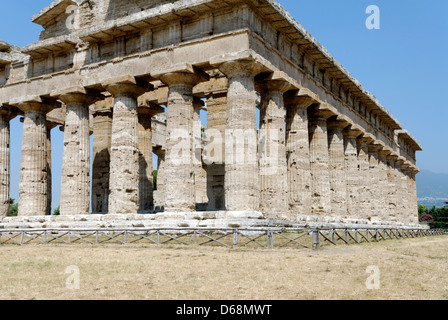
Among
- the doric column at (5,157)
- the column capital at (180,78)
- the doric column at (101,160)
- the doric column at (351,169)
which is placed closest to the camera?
the column capital at (180,78)

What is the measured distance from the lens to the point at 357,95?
36.1 m

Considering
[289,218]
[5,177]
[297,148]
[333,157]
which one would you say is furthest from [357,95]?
[5,177]

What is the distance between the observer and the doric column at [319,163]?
96.5 ft

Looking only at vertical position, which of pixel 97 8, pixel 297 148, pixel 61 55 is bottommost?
pixel 297 148

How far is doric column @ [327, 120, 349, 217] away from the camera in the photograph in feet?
104

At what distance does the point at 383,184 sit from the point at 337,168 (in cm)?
1159

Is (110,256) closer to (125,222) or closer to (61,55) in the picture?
(125,222)

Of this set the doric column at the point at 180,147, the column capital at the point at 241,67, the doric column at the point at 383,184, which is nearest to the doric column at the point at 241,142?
the column capital at the point at 241,67

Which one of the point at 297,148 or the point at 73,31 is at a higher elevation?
the point at 73,31

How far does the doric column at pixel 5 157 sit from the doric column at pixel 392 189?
30939 mm

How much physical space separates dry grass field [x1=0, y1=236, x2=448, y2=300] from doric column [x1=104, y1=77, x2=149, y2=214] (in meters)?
7.41

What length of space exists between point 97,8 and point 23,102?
23.0 ft

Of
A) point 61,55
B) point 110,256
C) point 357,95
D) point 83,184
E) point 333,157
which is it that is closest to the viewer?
point 110,256

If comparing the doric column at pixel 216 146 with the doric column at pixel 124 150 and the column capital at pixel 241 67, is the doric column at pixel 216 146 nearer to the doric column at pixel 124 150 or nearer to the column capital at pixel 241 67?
the doric column at pixel 124 150
